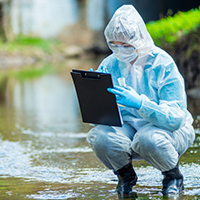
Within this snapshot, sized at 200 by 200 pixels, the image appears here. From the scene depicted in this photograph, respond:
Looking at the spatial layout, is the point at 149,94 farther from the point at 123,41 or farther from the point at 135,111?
the point at 123,41

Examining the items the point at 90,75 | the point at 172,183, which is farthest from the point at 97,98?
the point at 172,183

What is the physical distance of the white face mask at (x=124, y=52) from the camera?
2.95m

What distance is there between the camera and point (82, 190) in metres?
3.16

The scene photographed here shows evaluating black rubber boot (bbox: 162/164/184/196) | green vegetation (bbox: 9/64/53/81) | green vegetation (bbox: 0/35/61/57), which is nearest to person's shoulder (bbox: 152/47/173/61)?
black rubber boot (bbox: 162/164/184/196)

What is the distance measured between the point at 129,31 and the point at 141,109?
53 centimetres

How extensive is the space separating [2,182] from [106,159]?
922 mm

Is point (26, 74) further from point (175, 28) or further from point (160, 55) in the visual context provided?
point (160, 55)

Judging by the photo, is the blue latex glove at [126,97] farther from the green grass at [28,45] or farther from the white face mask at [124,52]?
the green grass at [28,45]

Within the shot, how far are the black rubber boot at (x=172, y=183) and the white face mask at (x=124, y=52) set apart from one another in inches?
32.5

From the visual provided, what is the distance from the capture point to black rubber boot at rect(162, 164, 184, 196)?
9.71ft

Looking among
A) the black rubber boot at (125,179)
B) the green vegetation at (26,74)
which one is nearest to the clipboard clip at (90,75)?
the black rubber boot at (125,179)

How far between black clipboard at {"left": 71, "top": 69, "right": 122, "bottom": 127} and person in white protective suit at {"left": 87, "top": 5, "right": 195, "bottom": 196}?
0.24ft

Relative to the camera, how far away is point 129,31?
9.49ft

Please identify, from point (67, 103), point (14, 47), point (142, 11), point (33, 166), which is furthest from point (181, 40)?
point (142, 11)
